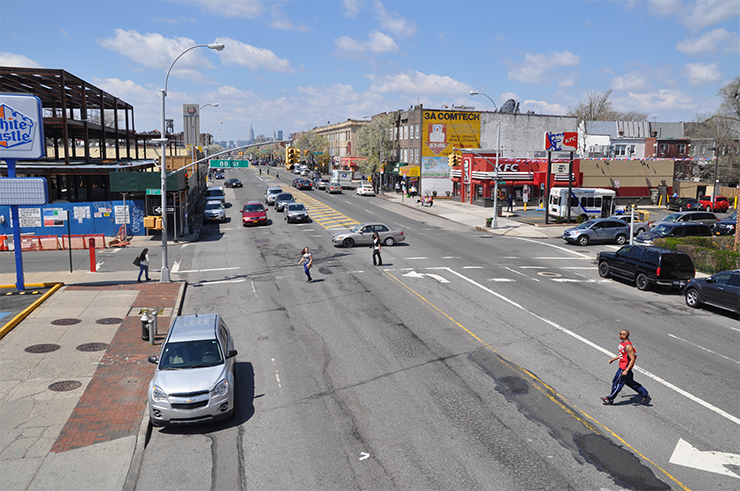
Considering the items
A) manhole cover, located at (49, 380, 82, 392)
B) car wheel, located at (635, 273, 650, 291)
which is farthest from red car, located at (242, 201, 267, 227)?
manhole cover, located at (49, 380, 82, 392)

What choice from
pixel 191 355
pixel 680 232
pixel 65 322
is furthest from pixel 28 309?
pixel 680 232

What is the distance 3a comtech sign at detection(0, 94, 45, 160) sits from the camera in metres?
20.7

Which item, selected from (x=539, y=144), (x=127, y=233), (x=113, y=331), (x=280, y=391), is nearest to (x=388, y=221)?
(x=127, y=233)

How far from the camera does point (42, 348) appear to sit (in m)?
14.9

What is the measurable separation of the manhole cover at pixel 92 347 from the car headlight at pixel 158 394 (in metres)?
5.57

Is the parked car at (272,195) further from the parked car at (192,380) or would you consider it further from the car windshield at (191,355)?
the car windshield at (191,355)

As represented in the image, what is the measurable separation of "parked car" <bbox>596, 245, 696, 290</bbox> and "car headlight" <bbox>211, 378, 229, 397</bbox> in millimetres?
18985

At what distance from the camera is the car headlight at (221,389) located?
34.5 feet

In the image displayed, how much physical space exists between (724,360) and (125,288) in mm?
21562

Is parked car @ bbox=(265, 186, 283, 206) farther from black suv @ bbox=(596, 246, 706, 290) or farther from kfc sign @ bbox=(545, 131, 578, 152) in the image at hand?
black suv @ bbox=(596, 246, 706, 290)

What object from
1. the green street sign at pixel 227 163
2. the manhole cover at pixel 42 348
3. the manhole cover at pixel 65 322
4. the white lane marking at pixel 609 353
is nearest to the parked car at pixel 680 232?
the white lane marking at pixel 609 353

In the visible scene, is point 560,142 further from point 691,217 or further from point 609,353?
point 609,353

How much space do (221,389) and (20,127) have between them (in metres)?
16.7

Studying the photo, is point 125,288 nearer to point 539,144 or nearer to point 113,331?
point 113,331
